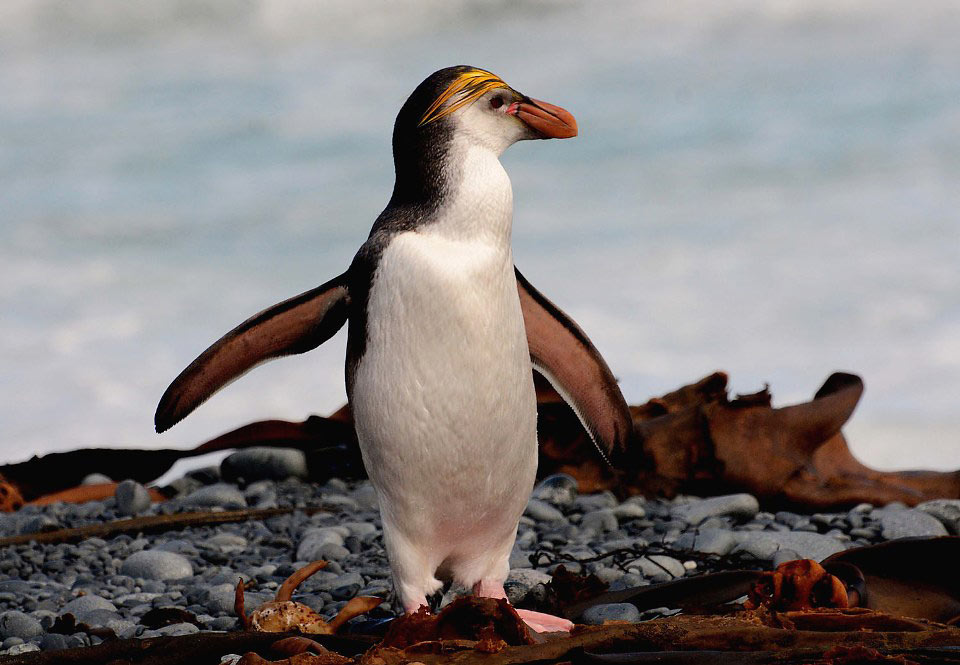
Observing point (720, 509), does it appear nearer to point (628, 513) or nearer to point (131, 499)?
point (628, 513)

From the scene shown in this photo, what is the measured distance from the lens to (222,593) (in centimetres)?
452

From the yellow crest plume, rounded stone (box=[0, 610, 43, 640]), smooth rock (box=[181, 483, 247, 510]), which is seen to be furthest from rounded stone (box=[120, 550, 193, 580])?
the yellow crest plume

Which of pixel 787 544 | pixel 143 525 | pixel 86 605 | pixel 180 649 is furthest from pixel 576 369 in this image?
pixel 143 525

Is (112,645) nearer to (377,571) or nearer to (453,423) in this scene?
(453,423)

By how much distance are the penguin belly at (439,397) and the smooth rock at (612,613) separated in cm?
46

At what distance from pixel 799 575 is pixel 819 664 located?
0.73 metres

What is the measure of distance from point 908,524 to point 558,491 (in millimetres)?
1929

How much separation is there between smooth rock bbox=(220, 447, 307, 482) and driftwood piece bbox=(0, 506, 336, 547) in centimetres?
125

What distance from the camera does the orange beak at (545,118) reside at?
11.9 ft

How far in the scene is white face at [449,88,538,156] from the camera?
3.53 metres

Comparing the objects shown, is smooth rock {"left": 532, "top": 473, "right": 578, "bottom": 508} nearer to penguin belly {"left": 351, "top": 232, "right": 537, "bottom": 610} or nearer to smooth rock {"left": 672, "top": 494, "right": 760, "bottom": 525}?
smooth rock {"left": 672, "top": 494, "right": 760, "bottom": 525}

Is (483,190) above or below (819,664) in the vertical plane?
above

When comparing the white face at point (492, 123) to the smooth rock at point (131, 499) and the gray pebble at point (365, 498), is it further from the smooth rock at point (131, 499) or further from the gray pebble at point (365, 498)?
the smooth rock at point (131, 499)

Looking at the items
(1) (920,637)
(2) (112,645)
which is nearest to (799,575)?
(1) (920,637)
